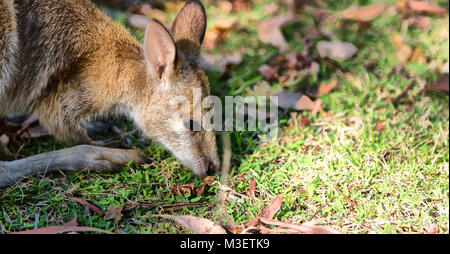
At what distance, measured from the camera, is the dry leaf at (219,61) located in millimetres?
4508

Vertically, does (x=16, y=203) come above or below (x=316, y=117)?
below

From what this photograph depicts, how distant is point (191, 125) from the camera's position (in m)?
3.43

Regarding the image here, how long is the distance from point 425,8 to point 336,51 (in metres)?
1.40

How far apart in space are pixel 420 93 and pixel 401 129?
2.01 feet

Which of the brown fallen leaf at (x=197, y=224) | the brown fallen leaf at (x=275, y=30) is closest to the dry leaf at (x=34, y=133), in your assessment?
the brown fallen leaf at (x=197, y=224)

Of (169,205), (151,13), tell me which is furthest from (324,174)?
(151,13)

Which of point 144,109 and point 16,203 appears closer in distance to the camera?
point 16,203

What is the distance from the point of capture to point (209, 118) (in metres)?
3.44

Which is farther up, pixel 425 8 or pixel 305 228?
pixel 425 8

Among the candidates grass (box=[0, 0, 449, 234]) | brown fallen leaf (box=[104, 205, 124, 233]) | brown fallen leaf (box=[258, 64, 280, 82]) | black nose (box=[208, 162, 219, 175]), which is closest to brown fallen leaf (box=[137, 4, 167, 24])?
grass (box=[0, 0, 449, 234])

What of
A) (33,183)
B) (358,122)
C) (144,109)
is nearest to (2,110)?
(33,183)

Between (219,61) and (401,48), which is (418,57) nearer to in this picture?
(401,48)
